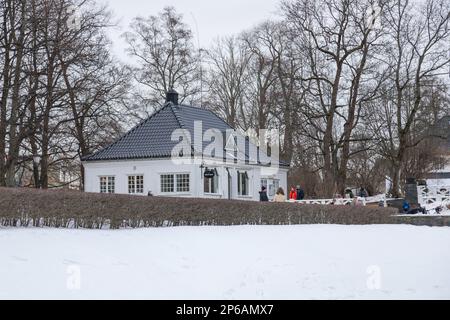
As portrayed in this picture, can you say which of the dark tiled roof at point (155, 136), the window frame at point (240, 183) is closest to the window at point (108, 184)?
the dark tiled roof at point (155, 136)

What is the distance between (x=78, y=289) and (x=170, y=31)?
46642mm

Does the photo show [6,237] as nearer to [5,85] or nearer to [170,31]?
[5,85]

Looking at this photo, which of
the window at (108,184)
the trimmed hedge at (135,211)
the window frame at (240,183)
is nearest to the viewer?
the trimmed hedge at (135,211)

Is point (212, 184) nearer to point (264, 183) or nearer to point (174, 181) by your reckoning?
point (174, 181)

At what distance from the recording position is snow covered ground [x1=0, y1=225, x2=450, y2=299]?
12.2 meters

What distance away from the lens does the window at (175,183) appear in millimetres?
36250

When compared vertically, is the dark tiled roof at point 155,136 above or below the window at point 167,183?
above

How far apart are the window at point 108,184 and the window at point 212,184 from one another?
5114 mm

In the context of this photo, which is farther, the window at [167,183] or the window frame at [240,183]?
the window frame at [240,183]

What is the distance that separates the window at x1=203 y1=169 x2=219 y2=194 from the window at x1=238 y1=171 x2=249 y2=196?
2.68 metres

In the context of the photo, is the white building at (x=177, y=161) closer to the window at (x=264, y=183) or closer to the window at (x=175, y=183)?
the window at (x=175, y=183)

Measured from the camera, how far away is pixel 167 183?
121 feet

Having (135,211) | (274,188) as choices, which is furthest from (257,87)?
(135,211)

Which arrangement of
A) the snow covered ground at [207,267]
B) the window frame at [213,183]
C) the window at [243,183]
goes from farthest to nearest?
1. the window at [243,183]
2. the window frame at [213,183]
3. the snow covered ground at [207,267]
